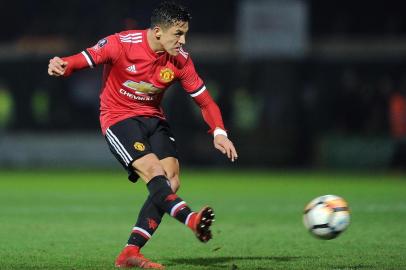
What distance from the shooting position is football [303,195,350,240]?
7.91 metres

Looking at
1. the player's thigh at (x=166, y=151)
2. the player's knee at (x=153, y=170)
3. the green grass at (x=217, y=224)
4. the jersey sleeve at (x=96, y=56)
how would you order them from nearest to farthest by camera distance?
1. the jersey sleeve at (x=96, y=56)
2. the player's knee at (x=153, y=170)
3. the player's thigh at (x=166, y=151)
4. the green grass at (x=217, y=224)

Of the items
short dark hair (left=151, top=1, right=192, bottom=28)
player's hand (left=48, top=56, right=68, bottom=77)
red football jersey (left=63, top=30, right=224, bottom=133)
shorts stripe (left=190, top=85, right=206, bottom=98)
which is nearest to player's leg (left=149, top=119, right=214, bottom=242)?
red football jersey (left=63, top=30, right=224, bottom=133)

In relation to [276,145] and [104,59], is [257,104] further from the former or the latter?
[104,59]

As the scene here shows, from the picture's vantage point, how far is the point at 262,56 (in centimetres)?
2427

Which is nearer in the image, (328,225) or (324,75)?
(328,225)

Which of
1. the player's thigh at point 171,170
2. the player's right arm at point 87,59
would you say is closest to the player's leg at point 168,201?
the player's thigh at point 171,170

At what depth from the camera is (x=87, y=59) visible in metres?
7.73

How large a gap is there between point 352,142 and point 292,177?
2.98 meters

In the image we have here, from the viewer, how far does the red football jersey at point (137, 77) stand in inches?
315

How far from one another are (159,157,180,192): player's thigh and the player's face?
897mm

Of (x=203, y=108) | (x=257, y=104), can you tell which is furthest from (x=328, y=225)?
(x=257, y=104)

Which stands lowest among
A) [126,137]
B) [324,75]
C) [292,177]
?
[292,177]

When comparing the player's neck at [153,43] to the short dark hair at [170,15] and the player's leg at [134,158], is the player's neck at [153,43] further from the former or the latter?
the player's leg at [134,158]

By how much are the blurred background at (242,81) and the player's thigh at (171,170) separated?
1513cm
